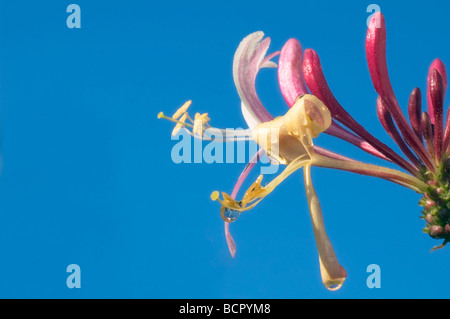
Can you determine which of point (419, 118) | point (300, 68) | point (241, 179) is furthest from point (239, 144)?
point (419, 118)

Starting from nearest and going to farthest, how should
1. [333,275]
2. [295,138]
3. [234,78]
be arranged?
[333,275]
[295,138]
[234,78]

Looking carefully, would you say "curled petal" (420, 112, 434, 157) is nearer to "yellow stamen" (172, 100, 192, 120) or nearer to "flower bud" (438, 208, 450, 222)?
"flower bud" (438, 208, 450, 222)

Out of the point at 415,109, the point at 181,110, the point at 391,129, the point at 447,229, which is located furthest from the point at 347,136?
the point at 181,110

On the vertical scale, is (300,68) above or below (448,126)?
above

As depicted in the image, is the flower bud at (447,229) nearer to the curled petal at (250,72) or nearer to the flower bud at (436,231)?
the flower bud at (436,231)

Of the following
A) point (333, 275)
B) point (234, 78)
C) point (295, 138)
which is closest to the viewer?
point (333, 275)

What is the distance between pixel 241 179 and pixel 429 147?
0.71m

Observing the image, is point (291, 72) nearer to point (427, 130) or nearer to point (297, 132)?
point (297, 132)

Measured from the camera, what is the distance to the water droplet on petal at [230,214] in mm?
2046

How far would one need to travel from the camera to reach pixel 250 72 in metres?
2.42

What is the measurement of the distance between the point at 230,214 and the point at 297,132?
34 cm

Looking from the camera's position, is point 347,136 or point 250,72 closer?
point 347,136

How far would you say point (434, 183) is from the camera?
84.4 inches

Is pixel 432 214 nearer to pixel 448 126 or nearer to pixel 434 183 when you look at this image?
pixel 434 183
